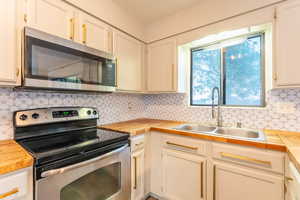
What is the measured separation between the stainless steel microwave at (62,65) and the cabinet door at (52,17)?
14 centimetres

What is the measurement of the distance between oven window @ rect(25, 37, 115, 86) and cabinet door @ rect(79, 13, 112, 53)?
0.19 m

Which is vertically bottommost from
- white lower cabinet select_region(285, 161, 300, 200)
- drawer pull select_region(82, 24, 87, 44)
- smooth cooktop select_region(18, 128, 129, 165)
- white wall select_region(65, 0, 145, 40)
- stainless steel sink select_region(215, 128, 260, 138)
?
white lower cabinet select_region(285, 161, 300, 200)

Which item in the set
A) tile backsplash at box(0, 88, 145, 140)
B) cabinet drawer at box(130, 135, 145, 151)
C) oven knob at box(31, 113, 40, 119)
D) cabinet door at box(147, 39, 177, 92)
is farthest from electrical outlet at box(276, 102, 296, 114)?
oven knob at box(31, 113, 40, 119)

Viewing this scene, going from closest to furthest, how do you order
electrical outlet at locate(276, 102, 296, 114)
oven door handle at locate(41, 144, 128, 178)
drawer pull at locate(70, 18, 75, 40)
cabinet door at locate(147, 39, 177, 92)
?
oven door handle at locate(41, 144, 128, 178)
drawer pull at locate(70, 18, 75, 40)
electrical outlet at locate(276, 102, 296, 114)
cabinet door at locate(147, 39, 177, 92)

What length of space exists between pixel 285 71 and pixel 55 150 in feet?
6.52

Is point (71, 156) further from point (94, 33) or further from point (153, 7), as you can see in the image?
point (153, 7)

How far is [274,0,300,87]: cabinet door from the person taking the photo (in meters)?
1.30

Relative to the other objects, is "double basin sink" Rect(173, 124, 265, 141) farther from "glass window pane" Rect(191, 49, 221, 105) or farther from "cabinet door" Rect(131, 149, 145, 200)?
"cabinet door" Rect(131, 149, 145, 200)

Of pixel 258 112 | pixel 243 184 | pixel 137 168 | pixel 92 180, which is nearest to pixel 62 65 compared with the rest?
pixel 92 180

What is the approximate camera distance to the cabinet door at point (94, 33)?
4.87 ft

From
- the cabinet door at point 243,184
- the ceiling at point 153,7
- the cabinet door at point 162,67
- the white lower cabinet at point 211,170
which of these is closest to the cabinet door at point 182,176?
the white lower cabinet at point 211,170

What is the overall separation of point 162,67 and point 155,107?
726 mm

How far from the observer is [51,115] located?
1.42 m

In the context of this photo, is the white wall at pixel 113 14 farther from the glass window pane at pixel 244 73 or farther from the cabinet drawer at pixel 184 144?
the cabinet drawer at pixel 184 144
